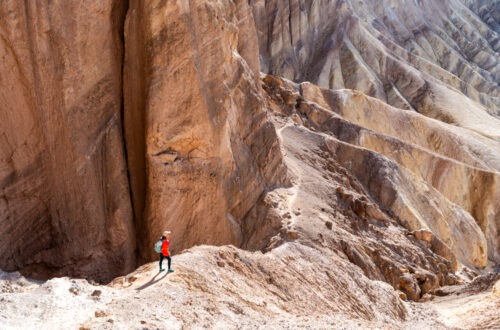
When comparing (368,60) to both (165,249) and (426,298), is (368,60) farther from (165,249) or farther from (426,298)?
(165,249)

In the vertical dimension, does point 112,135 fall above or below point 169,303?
above

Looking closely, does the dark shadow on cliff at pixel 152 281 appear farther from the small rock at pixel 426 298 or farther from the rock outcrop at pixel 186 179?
the small rock at pixel 426 298

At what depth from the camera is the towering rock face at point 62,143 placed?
12.6m

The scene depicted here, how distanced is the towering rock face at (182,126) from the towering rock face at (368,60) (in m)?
30.0

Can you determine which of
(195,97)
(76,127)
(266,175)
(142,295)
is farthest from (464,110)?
(142,295)

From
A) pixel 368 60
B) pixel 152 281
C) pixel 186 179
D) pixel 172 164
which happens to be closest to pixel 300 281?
pixel 186 179

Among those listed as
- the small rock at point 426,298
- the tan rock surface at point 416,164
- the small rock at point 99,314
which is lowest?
the small rock at point 426,298

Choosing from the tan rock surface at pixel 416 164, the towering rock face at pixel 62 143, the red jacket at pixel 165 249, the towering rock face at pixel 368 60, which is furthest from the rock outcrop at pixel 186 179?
the towering rock face at pixel 368 60

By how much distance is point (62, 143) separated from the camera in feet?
44.2

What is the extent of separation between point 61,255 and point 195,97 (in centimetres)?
549

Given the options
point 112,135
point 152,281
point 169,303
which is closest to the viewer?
point 169,303

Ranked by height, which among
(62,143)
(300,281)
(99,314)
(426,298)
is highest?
(62,143)

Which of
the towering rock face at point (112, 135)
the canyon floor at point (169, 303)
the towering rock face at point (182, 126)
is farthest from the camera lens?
the towering rock face at point (182, 126)

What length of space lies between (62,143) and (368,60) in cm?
4347
